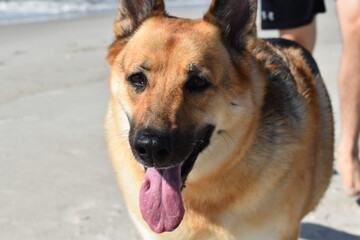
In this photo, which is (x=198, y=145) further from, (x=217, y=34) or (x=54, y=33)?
(x=54, y=33)

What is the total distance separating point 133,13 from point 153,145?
968 millimetres

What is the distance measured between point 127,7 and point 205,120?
853 millimetres

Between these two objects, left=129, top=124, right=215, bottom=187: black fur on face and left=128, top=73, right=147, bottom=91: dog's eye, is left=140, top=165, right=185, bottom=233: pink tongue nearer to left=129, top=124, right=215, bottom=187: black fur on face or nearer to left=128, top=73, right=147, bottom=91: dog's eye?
left=129, top=124, right=215, bottom=187: black fur on face

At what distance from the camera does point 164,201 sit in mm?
2787

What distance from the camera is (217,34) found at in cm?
308

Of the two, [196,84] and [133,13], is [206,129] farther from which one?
[133,13]

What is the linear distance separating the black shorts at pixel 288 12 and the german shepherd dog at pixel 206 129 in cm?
Answer: 132

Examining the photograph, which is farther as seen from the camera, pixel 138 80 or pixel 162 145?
pixel 138 80

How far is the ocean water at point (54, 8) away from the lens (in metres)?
15.2

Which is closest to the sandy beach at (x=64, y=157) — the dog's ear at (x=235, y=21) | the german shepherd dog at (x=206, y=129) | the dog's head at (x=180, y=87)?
the german shepherd dog at (x=206, y=129)

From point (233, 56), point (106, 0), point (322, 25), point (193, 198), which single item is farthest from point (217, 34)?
point (106, 0)

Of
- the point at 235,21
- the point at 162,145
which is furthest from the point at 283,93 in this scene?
the point at 162,145

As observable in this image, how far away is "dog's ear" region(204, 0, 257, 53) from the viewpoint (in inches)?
120

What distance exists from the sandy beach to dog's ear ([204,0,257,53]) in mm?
1440
